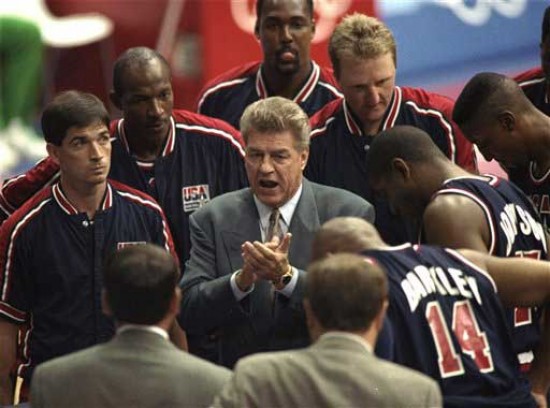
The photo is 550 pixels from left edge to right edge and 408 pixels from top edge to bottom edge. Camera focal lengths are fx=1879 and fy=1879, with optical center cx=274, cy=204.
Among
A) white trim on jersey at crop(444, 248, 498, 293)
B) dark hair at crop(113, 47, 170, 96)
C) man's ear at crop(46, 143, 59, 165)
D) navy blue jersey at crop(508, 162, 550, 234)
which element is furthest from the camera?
dark hair at crop(113, 47, 170, 96)

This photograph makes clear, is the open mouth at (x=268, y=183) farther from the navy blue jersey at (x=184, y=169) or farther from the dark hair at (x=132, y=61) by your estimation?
the dark hair at (x=132, y=61)

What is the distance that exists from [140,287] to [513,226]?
4.95 feet

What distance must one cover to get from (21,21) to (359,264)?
27.2ft

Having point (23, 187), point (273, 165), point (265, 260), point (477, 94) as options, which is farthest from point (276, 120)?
point (23, 187)

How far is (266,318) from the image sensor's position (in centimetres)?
661

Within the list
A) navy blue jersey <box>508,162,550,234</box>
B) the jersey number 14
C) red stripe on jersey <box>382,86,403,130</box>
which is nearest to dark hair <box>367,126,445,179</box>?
the jersey number 14

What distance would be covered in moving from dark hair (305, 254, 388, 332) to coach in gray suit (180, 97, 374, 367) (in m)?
1.35

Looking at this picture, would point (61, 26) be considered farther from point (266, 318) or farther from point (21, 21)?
point (266, 318)

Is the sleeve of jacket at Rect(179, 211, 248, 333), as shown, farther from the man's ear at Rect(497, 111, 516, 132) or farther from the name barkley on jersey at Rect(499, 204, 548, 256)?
the man's ear at Rect(497, 111, 516, 132)

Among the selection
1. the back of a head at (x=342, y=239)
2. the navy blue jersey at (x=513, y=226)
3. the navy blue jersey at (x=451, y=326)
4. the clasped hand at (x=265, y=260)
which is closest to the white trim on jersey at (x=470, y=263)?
the navy blue jersey at (x=451, y=326)

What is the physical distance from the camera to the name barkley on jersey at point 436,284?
566 cm

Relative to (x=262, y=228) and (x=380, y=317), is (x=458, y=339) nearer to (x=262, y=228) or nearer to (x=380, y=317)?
(x=380, y=317)

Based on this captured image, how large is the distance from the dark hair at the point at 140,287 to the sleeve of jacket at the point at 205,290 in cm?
101

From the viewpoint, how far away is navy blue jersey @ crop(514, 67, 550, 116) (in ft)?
25.8
